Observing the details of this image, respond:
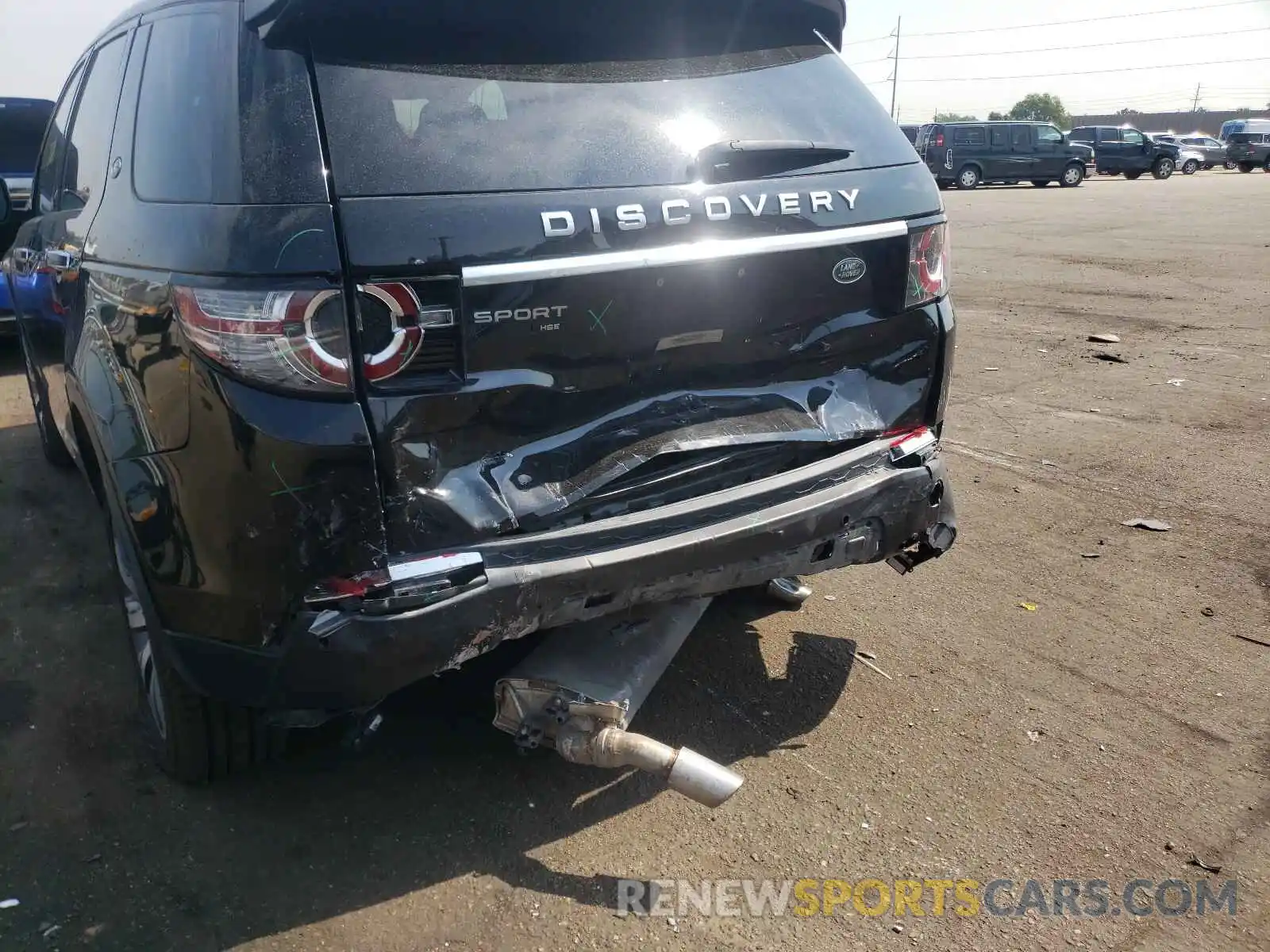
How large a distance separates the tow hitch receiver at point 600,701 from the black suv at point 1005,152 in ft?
105

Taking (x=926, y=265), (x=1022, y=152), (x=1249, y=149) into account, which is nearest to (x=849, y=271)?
(x=926, y=265)

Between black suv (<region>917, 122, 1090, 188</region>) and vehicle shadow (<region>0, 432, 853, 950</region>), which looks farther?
black suv (<region>917, 122, 1090, 188</region>)

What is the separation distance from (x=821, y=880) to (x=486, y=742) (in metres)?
1.08

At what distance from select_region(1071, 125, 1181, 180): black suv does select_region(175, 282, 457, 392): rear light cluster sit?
129ft

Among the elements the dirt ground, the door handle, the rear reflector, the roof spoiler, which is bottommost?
the dirt ground

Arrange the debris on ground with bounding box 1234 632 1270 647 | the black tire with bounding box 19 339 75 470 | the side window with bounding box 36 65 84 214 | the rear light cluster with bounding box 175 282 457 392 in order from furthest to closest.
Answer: the black tire with bounding box 19 339 75 470
the side window with bounding box 36 65 84 214
the debris on ground with bounding box 1234 632 1270 647
the rear light cluster with bounding box 175 282 457 392

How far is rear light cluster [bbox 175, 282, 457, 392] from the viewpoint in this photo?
2.12 m

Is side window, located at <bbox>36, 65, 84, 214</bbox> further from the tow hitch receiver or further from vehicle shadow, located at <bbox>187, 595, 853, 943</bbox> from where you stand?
the tow hitch receiver

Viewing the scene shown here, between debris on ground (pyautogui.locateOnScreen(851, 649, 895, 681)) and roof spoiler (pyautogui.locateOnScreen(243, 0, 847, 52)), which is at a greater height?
roof spoiler (pyautogui.locateOnScreen(243, 0, 847, 52))

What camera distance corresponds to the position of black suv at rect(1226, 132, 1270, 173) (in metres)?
40.3

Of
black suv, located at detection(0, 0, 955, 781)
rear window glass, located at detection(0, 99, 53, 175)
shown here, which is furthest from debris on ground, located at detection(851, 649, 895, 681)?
rear window glass, located at detection(0, 99, 53, 175)

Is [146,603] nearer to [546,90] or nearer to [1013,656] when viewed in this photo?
[546,90]

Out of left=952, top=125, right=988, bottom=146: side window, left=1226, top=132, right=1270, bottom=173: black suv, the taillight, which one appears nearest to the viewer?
the taillight

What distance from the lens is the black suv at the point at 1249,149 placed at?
132 feet
